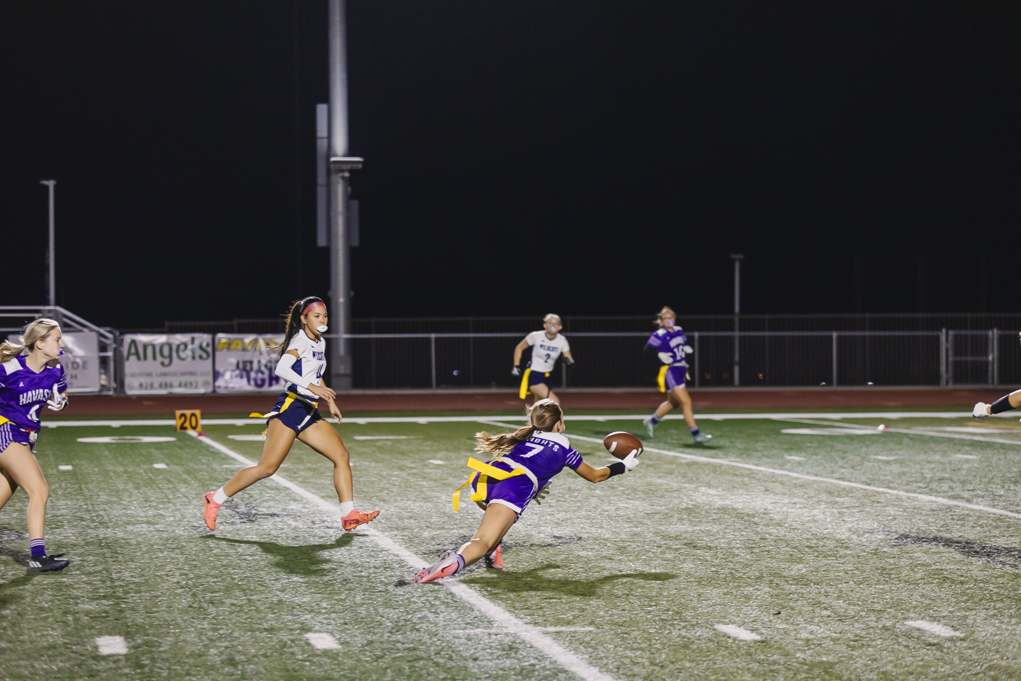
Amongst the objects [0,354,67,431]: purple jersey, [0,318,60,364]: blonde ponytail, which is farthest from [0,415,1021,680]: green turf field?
[0,318,60,364]: blonde ponytail

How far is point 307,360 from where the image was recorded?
7387 mm

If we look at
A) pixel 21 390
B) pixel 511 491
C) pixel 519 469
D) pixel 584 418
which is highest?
pixel 21 390

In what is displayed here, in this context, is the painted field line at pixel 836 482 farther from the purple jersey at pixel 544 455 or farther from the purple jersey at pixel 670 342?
the purple jersey at pixel 544 455

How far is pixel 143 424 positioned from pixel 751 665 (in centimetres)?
1569

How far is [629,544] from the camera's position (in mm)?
7094

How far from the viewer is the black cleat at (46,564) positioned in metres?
6.18

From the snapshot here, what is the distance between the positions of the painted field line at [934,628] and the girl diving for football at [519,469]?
5.53 ft

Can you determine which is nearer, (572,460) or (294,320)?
(572,460)

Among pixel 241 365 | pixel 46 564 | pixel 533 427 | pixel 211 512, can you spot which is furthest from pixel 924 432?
pixel 241 365

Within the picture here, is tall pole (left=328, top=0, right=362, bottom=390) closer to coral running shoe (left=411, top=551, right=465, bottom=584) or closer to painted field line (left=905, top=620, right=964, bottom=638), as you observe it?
coral running shoe (left=411, top=551, right=465, bottom=584)


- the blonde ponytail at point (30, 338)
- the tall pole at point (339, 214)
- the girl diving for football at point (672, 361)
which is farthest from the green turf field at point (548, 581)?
the tall pole at point (339, 214)

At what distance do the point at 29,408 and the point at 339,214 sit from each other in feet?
66.5

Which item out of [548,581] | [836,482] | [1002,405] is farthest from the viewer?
[836,482]

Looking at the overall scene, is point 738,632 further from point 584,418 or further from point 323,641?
point 584,418
